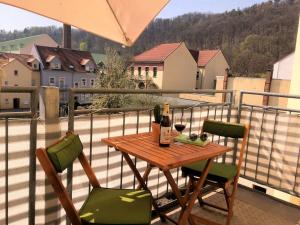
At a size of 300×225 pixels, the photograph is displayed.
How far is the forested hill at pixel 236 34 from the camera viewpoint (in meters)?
35.6

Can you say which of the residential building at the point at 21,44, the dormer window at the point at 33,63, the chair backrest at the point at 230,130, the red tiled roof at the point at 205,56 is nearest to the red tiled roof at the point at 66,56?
the dormer window at the point at 33,63

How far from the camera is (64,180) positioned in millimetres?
2467

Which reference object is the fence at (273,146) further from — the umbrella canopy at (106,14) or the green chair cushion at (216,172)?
the umbrella canopy at (106,14)

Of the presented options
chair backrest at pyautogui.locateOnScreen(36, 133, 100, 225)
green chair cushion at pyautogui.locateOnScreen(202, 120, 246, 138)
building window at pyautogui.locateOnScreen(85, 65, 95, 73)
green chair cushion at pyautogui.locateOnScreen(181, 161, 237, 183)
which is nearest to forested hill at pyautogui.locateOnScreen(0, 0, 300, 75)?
building window at pyautogui.locateOnScreen(85, 65, 95, 73)

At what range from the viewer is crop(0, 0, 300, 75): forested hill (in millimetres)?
35594

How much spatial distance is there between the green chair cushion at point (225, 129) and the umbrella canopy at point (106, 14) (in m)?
1.54

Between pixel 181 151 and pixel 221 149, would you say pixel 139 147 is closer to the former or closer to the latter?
pixel 181 151

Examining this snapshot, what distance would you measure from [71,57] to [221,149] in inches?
1366

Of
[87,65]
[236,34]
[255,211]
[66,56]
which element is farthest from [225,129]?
[236,34]

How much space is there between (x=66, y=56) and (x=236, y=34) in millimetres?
27262

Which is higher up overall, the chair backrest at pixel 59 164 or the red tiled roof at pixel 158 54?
the red tiled roof at pixel 158 54

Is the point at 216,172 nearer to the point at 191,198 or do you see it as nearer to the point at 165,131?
the point at 191,198

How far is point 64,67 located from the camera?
110 feet

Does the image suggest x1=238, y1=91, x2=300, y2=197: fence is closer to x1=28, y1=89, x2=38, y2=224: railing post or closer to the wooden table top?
the wooden table top
